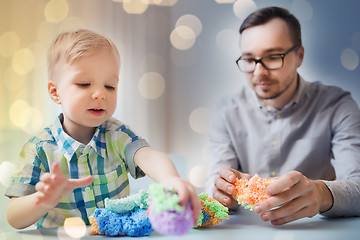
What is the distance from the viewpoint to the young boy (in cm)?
66

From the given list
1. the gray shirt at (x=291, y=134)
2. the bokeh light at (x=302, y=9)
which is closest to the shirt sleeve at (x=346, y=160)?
the gray shirt at (x=291, y=134)

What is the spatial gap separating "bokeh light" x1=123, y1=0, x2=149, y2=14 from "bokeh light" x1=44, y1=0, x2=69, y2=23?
0.41 metres

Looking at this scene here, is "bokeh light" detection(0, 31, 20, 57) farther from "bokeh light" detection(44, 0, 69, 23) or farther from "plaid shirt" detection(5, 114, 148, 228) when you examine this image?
"plaid shirt" detection(5, 114, 148, 228)

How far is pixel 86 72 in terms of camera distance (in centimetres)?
66

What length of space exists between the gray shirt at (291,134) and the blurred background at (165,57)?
7.8 inches

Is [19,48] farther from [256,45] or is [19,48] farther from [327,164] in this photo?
[327,164]

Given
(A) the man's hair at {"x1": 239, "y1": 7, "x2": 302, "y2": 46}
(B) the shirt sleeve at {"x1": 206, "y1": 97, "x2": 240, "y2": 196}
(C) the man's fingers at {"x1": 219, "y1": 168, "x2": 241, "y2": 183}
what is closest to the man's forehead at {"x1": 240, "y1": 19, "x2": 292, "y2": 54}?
(A) the man's hair at {"x1": 239, "y1": 7, "x2": 302, "y2": 46}

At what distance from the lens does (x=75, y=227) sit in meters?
0.69

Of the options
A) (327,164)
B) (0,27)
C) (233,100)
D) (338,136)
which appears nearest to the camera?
(0,27)

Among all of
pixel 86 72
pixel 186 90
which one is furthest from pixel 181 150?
pixel 86 72

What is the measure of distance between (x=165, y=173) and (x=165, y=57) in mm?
1300

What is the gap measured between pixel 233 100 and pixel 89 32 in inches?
31.6

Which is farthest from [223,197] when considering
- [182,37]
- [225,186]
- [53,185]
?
[182,37]

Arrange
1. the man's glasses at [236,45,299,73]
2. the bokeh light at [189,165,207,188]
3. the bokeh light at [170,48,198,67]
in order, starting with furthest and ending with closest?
the bokeh light at [170,48,198,67]
the bokeh light at [189,165,207,188]
the man's glasses at [236,45,299,73]
